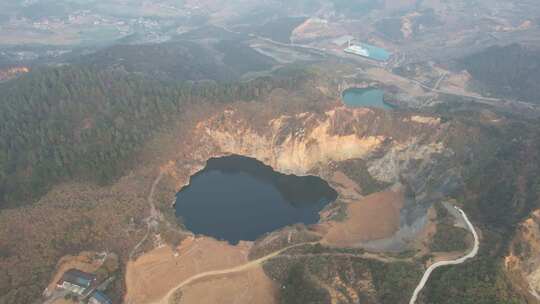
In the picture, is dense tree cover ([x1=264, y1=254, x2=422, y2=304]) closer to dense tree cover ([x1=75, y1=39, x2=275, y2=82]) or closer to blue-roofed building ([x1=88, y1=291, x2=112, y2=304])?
blue-roofed building ([x1=88, y1=291, x2=112, y2=304])

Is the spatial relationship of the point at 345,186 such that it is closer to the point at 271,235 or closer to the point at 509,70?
the point at 271,235

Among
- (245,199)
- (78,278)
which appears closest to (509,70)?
(245,199)

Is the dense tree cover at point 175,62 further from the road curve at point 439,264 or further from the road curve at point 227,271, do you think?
the road curve at point 439,264

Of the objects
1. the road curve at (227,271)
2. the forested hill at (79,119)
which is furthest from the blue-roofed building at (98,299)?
the forested hill at (79,119)

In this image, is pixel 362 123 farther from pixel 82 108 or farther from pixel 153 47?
pixel 153 47

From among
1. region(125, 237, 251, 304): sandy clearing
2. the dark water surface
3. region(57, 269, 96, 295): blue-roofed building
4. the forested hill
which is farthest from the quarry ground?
the forested hill

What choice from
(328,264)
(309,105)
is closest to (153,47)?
(309,105)
